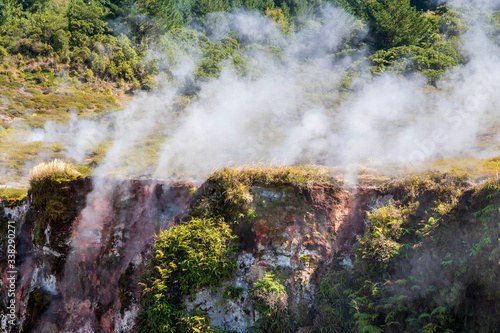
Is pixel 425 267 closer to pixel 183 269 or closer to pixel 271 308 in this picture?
pixel 271 308

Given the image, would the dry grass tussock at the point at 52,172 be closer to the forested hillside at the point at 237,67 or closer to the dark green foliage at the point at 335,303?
the forested hillside at the point at 237,67

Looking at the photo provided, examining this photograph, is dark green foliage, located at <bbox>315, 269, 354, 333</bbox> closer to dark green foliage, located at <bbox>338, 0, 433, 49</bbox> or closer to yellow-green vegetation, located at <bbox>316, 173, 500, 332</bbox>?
yellow-green vegetation, located at <bbox>316, 173, 500, 332</bbox>

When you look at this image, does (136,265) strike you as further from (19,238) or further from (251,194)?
(19,238)

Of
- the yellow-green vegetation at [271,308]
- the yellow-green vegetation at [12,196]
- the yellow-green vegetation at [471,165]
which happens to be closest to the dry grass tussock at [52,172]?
the yellow-green vegetation at [12,196]

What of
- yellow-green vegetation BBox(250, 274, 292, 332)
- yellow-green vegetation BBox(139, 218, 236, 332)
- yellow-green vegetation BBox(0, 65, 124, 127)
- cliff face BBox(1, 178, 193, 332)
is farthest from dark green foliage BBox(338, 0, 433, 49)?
yellow-green vegetation BBox(250, 274, 292, 332)

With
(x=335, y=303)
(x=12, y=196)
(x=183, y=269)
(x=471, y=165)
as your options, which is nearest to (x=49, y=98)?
(x=12, y=196)

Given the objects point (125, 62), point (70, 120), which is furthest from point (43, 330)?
point (125, 62)
